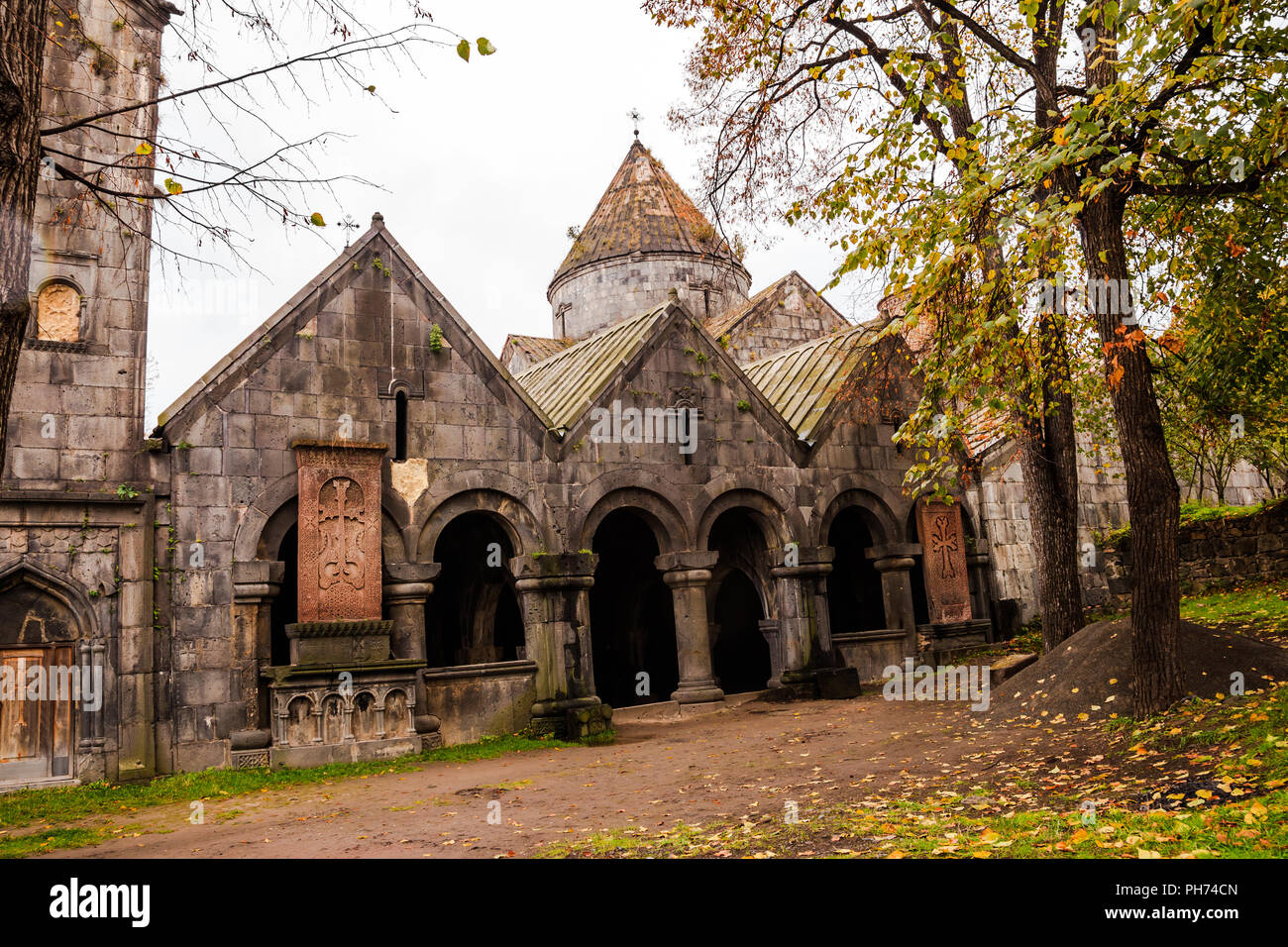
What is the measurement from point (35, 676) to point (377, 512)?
4.34 meters

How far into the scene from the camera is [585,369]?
54.2 feet

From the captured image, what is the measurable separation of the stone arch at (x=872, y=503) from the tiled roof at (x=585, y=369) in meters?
4.39

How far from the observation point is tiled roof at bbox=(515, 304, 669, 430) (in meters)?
15.0

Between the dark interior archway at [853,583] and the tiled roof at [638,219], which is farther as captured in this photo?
the tiled roof at [638,219]

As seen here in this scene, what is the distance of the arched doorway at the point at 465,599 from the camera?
55.9ft

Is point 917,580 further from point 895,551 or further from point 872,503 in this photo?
point 872,503

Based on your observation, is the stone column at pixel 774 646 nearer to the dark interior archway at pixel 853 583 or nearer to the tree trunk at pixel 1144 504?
the dark interior archway at pixel 853 583

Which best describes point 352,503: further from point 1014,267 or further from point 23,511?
point 1014,267

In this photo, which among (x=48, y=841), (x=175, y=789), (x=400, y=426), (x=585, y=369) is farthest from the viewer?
(x=585, y=369)

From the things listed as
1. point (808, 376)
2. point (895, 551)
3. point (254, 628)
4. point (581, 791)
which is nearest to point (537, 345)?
point (808, 376)

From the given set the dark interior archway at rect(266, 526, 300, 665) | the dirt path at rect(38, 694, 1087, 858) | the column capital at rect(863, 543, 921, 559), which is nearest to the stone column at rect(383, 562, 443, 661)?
the dirt path at rect(38, 694, 1087, 858)

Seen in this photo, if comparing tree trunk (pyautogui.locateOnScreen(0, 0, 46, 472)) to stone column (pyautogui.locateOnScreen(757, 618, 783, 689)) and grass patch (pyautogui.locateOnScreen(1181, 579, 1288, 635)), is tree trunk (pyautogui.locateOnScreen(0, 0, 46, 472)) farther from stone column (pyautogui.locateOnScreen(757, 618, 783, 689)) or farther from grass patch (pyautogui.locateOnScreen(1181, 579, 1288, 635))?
grass patch (pyautogui.locateOnScreen(1181, 579, 1288, 635))

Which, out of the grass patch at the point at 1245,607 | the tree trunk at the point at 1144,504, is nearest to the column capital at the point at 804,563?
the grass patch at the point at 1245,607

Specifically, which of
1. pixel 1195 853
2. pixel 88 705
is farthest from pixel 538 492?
pixel 1195 853
